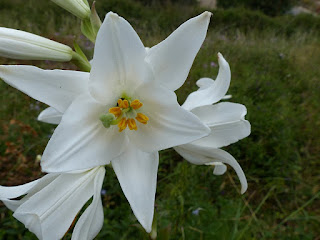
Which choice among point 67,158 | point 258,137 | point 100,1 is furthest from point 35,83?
point 100,1

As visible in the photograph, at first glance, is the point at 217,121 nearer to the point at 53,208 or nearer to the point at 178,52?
the point at 178,52

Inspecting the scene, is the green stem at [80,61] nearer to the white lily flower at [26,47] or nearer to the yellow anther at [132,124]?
the white lily flower at [26,47]

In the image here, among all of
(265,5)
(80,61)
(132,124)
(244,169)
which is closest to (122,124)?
(132,124)

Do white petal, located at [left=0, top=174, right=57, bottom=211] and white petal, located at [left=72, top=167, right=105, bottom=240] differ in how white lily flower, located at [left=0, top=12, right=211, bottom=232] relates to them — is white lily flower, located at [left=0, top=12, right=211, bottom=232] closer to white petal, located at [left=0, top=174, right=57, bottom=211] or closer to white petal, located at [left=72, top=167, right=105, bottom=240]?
white petal, located at [left=72, top=167, right=105, bottom=240]

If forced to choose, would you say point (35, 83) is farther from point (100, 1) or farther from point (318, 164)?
point (100, 1)

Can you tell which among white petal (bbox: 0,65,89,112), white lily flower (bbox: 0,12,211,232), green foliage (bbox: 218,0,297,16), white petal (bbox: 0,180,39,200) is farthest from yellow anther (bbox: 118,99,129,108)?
green foliage (bbox: 218,0,297,16)

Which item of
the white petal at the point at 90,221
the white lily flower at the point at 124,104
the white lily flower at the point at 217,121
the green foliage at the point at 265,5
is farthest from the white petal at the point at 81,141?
the green foliage at the point at 265,5

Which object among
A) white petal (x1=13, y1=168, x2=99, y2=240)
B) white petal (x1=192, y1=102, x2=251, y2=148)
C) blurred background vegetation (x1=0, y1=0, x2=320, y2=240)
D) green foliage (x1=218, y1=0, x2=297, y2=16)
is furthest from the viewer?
green foliage (x1=218, y1=0, x2=297, y2=16)

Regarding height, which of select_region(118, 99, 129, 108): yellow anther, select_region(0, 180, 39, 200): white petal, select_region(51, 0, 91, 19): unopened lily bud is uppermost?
select_region(51, 0, 91, 19): unopened lily bud
